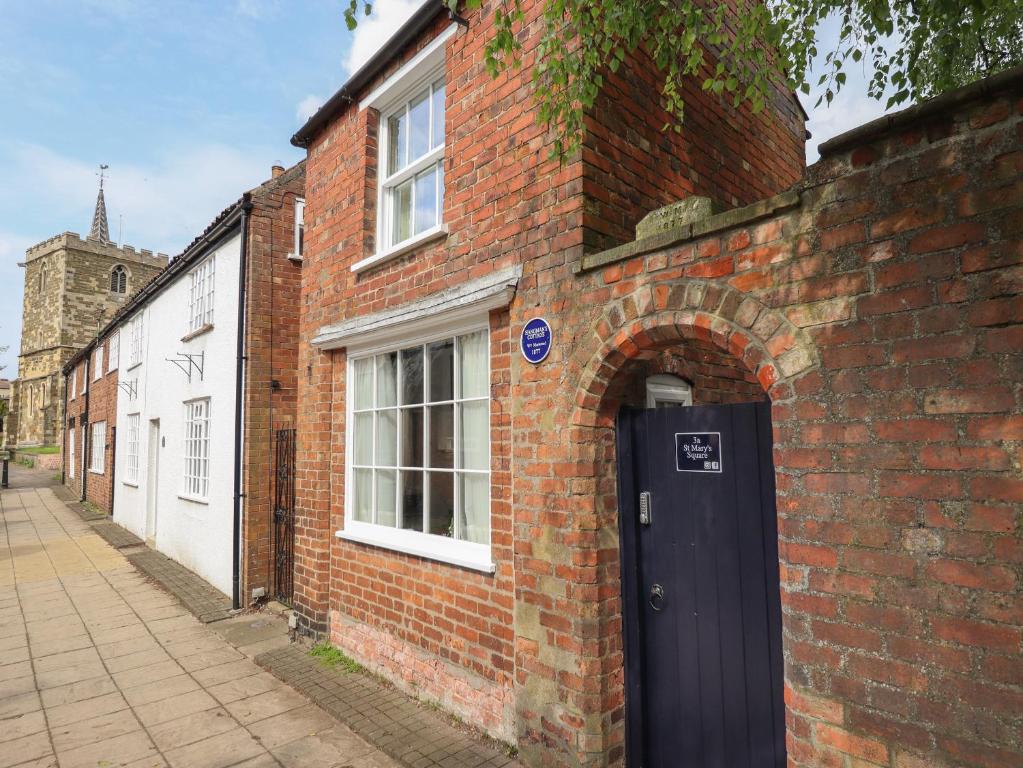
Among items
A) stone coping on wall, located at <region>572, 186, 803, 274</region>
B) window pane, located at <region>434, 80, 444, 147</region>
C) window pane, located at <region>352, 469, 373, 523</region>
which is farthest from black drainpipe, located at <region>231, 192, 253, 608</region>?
stone coping on wall, located at <region>572, 186, 803, 274</region>

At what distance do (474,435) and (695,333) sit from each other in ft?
6.51

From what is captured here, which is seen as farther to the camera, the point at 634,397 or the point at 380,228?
the point at 380,228

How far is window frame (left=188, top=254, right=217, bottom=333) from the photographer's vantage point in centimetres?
898

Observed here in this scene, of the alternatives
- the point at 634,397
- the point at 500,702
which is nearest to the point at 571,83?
the point at 634,397

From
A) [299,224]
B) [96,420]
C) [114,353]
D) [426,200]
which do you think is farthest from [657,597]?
[96,420]

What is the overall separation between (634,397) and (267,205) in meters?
6.33

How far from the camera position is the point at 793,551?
2533mm

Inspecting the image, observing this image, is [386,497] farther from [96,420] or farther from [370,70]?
[96,420]

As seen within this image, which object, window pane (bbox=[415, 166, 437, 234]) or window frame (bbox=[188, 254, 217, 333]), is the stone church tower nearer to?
window frame (bbox=[188, 254, 217, 333])

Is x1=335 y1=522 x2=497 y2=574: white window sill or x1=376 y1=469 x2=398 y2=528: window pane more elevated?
x1=376 y1=469 x2=398 y2=528: window pane

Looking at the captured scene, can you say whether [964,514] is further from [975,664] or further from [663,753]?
[663,753]

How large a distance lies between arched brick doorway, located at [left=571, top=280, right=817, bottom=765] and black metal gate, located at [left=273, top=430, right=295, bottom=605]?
517cm

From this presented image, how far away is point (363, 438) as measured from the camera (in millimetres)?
5652

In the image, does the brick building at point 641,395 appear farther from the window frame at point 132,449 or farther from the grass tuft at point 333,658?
the window frame at point 132,449
